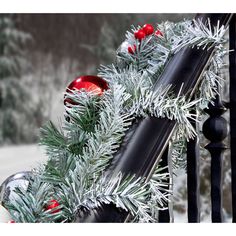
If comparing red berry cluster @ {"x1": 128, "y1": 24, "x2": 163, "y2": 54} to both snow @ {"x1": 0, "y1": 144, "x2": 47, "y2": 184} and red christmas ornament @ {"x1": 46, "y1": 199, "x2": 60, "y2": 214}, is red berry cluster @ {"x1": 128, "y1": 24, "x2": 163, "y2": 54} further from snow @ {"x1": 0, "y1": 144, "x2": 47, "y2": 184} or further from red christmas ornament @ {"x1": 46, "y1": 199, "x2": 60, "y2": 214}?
snow @ {"x1": 0, "y1": 144, "x2": 47, "y2": 184}

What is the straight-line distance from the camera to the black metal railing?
50 cm

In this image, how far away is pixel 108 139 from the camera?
517 millimetres

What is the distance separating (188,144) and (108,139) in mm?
193

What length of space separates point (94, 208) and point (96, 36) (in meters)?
4.94

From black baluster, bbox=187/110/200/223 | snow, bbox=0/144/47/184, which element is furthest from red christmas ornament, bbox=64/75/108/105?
snow, bbox=0/144/47/184

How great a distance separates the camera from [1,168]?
4.82 metres

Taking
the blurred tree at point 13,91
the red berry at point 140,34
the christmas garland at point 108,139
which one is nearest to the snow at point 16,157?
the blurred tree at point 13,91

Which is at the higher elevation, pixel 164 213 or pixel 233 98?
pixel 233 98

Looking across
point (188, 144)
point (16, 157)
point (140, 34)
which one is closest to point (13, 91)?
point (16, 157)

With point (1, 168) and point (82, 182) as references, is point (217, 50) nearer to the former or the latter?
point (82, 182)

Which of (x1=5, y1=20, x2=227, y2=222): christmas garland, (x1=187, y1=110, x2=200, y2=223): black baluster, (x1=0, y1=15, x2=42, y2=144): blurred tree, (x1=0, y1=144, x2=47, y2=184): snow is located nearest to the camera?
(x1=5, y1=20, x2=227, y2=222): christmas garland

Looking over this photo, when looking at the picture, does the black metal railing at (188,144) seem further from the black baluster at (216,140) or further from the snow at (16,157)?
the snow at (16,157)

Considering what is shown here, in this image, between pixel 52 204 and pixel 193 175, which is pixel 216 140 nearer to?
pixel 193 175
